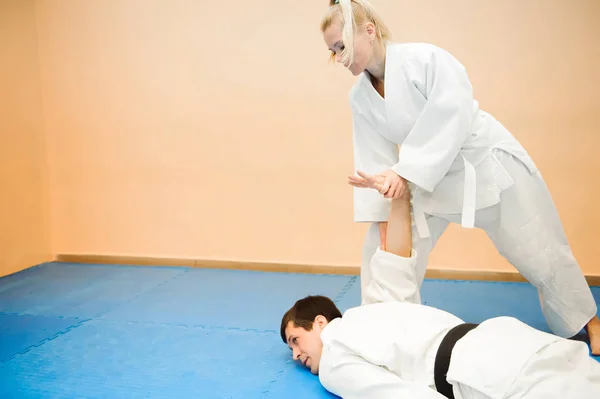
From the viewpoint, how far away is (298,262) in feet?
12.3

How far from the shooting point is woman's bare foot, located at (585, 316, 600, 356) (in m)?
2.12

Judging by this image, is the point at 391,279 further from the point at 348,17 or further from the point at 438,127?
the point at 348,17

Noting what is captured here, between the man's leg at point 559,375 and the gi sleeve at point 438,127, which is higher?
the gi sleeve at point 438,127

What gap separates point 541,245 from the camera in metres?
2.12

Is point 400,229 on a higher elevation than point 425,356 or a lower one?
higher

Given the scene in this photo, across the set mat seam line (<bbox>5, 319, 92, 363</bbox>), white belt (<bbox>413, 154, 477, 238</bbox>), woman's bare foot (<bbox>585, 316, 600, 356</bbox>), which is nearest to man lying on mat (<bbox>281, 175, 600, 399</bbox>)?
white belt (<bbox>413, 154, 477, 238</bbox>)

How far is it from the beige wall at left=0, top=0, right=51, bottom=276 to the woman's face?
297cm

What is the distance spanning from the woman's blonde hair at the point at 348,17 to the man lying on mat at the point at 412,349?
1.89 ft

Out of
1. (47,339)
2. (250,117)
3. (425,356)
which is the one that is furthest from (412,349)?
(250,117)

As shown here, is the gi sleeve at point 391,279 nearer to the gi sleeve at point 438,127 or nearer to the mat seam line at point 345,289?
the gi sleeve at point 438,127

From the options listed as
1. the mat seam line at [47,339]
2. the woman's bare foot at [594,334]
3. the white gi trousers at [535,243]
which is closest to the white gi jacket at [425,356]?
the white gi trousers at [535,243]

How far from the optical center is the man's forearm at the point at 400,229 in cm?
199

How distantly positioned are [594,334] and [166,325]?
6.24 feet

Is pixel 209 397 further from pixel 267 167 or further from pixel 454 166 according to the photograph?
pixel 267 167
